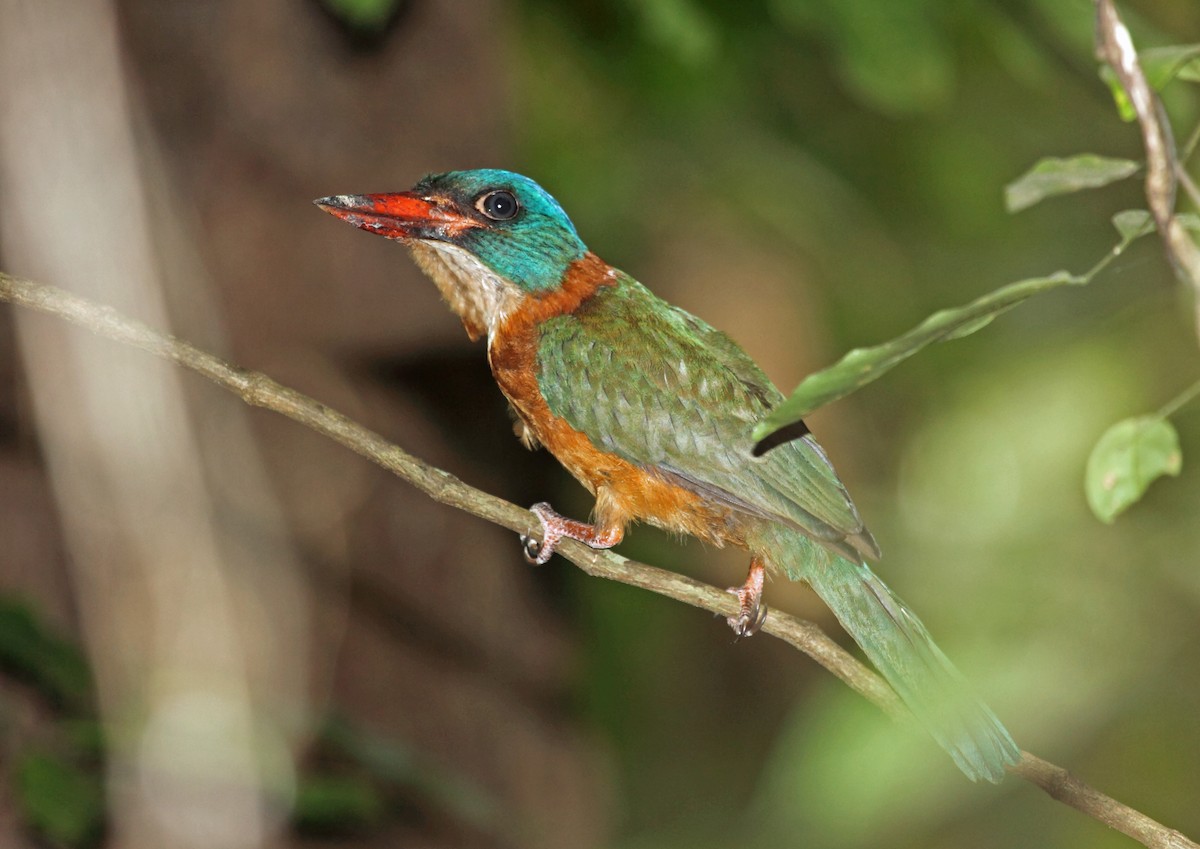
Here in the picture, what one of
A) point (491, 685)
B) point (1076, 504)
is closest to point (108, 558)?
point (491, 685)

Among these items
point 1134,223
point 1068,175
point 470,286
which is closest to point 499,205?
point 470,286

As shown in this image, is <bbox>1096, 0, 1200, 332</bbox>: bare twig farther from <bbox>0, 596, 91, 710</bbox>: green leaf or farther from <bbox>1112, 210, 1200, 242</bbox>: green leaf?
<bbox>0, 596, 91, 710</bbox>: green leaf

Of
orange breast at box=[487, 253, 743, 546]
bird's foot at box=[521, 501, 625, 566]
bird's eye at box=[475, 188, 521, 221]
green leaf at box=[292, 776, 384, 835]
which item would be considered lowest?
green leaf at box=[292, 776, 384, 835]

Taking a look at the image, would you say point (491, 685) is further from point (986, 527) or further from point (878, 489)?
point (878, 489)

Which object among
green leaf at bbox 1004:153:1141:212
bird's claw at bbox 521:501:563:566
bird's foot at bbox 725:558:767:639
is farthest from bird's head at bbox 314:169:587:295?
green leaf at bbox 1004:153:1141:212

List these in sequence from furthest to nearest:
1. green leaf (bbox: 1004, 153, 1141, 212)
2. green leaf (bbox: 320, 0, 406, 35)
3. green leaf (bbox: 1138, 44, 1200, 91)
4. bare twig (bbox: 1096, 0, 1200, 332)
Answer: green leaf (bbox: 320, 0, 406, 35), green leaf (bbox: 1004, 153, 1141, 212), green leaf (bbox: 1138, 44, 1200, 91), bare twig (bbox: 1096, 0, 1200, 332)

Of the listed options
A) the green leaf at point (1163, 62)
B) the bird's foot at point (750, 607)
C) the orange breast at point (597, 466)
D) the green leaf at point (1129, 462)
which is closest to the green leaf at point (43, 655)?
the orange breast at point (597, 466)

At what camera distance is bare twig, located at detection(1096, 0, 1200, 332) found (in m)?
1.44

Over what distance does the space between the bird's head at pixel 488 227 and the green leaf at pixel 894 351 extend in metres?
1.52

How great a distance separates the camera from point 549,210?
3.12m

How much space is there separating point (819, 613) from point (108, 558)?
12.9 ft

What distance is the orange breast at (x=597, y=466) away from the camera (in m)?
2.90

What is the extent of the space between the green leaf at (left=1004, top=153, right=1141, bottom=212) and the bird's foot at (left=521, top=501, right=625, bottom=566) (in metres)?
1.18

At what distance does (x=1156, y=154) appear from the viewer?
57.1 inches
